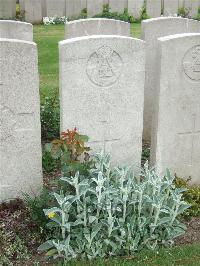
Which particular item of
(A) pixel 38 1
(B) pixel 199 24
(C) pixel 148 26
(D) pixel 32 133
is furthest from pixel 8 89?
(A) pixel 38 1

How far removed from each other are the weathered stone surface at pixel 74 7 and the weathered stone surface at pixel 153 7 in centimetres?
217

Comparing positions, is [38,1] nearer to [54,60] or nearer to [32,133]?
[54,60]

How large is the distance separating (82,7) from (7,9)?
2.42m

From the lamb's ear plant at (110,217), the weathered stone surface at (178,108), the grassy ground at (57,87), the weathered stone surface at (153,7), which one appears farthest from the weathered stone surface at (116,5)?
the lamb's ear plant at (110,217)

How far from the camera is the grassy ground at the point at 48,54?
29.2ft

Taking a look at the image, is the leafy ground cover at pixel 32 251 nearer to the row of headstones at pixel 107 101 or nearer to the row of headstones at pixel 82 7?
the row of headstones at pixel 107 101

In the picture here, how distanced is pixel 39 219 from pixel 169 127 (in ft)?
5.55

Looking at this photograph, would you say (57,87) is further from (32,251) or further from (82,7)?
(82,7)

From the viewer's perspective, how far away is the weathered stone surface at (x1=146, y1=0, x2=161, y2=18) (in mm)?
15484

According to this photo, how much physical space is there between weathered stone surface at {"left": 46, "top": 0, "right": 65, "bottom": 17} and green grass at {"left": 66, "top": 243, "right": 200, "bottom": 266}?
38.6 feet

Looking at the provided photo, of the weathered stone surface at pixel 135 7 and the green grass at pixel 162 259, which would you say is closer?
the green grass at pixel 162 259

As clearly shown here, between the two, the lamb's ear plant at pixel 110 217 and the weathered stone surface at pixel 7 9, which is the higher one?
the weathered stone surface at pixel 7 9

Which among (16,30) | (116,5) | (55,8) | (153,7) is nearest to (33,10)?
(55,8)

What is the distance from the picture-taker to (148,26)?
6.22m
